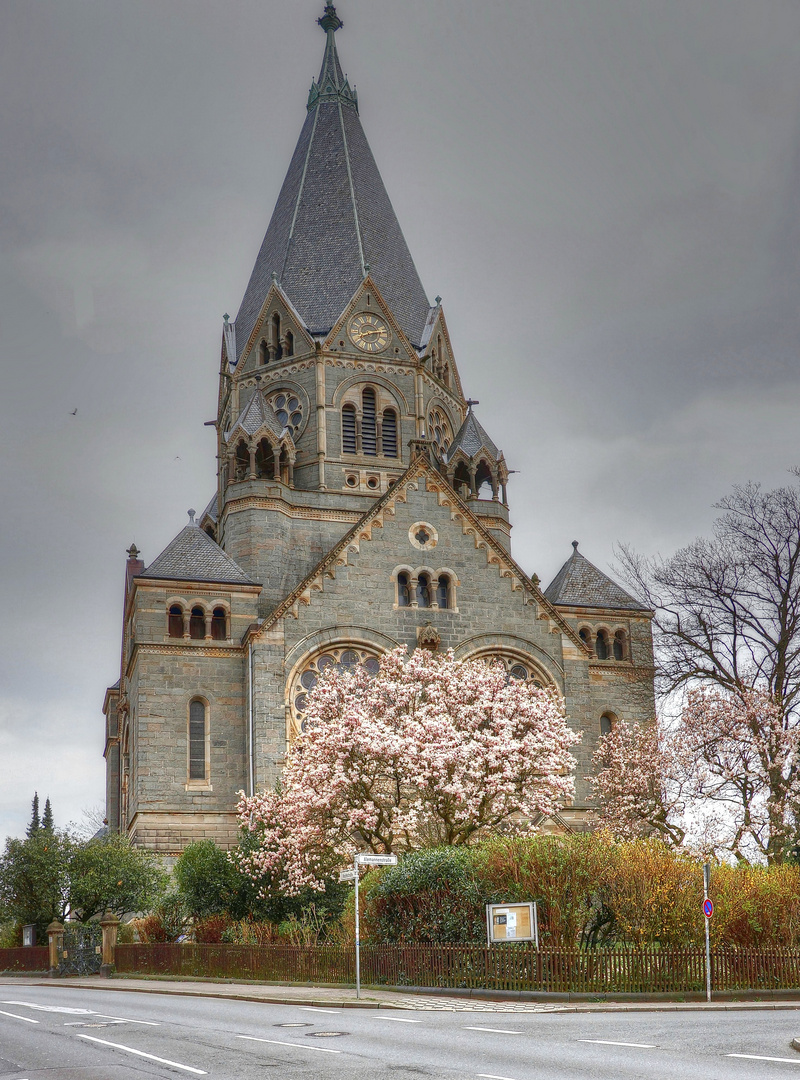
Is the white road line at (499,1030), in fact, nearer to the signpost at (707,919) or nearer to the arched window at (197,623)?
the signpost at (707,919)

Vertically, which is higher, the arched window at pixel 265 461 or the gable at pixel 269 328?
the gable at pixel 269 328

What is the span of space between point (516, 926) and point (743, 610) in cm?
1578

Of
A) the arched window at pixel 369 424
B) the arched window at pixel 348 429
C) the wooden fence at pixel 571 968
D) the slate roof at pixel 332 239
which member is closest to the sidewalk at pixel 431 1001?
the wooden fence at pixel 571 968

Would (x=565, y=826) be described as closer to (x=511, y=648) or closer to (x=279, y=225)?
(x=511, y=648)

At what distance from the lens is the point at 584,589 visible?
53.0 meters

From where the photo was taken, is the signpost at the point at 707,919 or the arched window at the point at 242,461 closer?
the signpost at the point at 707,919

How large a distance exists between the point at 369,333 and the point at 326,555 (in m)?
13.5

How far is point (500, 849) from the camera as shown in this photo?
2772 centimetres

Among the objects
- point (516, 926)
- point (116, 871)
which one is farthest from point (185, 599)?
point (516, 926)

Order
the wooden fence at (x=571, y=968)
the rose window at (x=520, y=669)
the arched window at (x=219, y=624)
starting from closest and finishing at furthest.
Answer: the wooden fence at (x=571, y=968), the arched window at (x=219, y=624), the rose window at (x=520, y=669)

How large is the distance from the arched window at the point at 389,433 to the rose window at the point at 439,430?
170 cm

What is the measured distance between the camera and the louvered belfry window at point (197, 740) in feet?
149

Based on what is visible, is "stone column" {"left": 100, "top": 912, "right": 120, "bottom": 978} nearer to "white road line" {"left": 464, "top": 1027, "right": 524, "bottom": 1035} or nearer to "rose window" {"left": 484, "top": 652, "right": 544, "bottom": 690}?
"rose window" {"left": 484, "top": 652, "right": 544, "bottom": 690}

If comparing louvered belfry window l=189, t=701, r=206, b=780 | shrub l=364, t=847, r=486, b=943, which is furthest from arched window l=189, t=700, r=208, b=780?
shrub l=364, t=847, r=486, b=943
